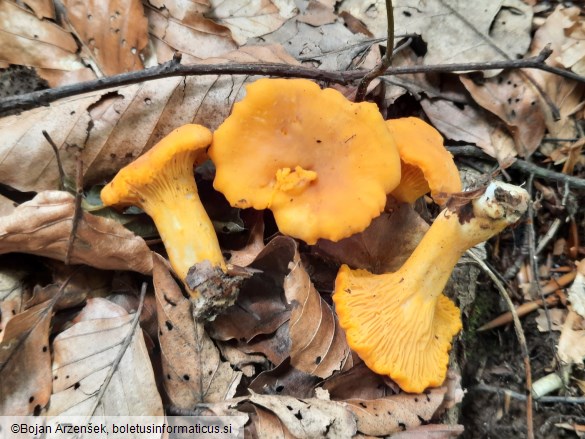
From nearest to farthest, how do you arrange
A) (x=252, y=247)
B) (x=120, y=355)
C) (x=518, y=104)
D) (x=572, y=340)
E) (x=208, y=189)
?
(x=120, y=355)
(x=252, y=247)
(x=208, y=189)
(x=572, y=340)
(x=518, y=104)

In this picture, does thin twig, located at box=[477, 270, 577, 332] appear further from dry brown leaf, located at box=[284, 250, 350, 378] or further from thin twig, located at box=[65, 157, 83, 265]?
thin twig, located at box=[65, 157, 83, 265]

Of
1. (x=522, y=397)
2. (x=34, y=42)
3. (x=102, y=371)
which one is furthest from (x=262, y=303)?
(x=34, y=42)

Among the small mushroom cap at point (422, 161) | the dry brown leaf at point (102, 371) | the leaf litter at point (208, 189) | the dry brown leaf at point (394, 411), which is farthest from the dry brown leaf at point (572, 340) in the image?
the dry brown leaf at point (102, 371)

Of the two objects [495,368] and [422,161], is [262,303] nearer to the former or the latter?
[422,161]

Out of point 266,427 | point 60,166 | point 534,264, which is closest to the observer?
point 266,427

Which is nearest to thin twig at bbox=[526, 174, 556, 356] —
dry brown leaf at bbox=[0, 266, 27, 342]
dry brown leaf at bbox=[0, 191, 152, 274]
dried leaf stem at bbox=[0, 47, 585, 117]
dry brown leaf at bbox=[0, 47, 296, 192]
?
dried leaf stem at bbox=[0, 47, 585, 117]

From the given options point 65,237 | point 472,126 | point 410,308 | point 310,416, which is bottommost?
point 310,416

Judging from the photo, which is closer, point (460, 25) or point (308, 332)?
point (308, 332)

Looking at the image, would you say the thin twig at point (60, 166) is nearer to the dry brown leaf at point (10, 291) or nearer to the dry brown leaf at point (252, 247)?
the dry brown leaf at point (10, 291)
